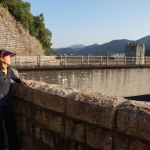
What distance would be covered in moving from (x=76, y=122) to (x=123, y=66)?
20989 mm

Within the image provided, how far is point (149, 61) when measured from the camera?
27562 millimetres

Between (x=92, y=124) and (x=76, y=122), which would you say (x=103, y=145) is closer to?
(x=92, y=124)

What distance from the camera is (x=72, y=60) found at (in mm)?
22125

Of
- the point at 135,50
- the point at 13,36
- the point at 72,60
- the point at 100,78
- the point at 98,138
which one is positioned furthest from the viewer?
the point at 13,36

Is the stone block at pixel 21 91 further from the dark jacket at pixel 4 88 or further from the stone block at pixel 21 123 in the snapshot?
the stone block at pixel 21 123

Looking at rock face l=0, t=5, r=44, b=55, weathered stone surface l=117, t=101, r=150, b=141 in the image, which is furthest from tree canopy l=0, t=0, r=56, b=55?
weathered stone surface l=117, t=101, r=150, b=141

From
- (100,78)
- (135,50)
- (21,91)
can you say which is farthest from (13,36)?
(21,91)

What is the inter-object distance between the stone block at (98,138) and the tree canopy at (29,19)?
30.9 m

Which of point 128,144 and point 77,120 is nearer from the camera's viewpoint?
point 128,144

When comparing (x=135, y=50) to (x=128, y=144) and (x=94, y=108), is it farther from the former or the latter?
(x=128, y=144)

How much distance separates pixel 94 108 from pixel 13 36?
95.2 feet

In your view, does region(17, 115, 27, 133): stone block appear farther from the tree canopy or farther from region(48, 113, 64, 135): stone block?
the tree canopy

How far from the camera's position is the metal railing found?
1973cm

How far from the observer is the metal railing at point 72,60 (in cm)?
1973
